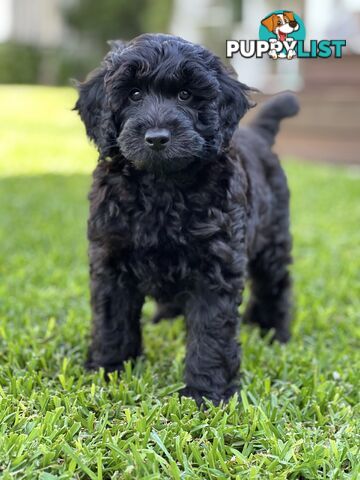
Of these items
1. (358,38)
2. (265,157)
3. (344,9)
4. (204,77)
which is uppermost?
(344,9)

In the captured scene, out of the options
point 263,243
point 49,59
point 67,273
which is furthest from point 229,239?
point 49,59

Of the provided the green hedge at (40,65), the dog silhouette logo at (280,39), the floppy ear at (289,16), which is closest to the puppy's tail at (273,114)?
the dog silhouette logo at (280,39)

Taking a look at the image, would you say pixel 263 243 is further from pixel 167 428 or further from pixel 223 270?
pixel 167 428

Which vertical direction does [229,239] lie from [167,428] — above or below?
above

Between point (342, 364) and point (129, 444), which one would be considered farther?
point (342, 364)

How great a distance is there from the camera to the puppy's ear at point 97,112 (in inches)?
123

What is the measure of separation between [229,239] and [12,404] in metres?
1.22

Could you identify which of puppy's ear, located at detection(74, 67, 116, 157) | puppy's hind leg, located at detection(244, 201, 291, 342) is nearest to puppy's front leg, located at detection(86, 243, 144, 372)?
puppy's ear, located at detection(74, 67, 116, 157)

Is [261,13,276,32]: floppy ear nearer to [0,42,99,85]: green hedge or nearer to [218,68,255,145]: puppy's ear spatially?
[218,68,255,145]: puppy's ear

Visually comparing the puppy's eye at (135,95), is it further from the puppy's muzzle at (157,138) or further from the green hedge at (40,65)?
the green hedge at (40,65)

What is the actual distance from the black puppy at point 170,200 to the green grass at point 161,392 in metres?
0.26

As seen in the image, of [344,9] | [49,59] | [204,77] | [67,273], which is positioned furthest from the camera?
[49,59]

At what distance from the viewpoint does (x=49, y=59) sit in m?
31.4

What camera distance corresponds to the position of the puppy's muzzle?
2836mm
